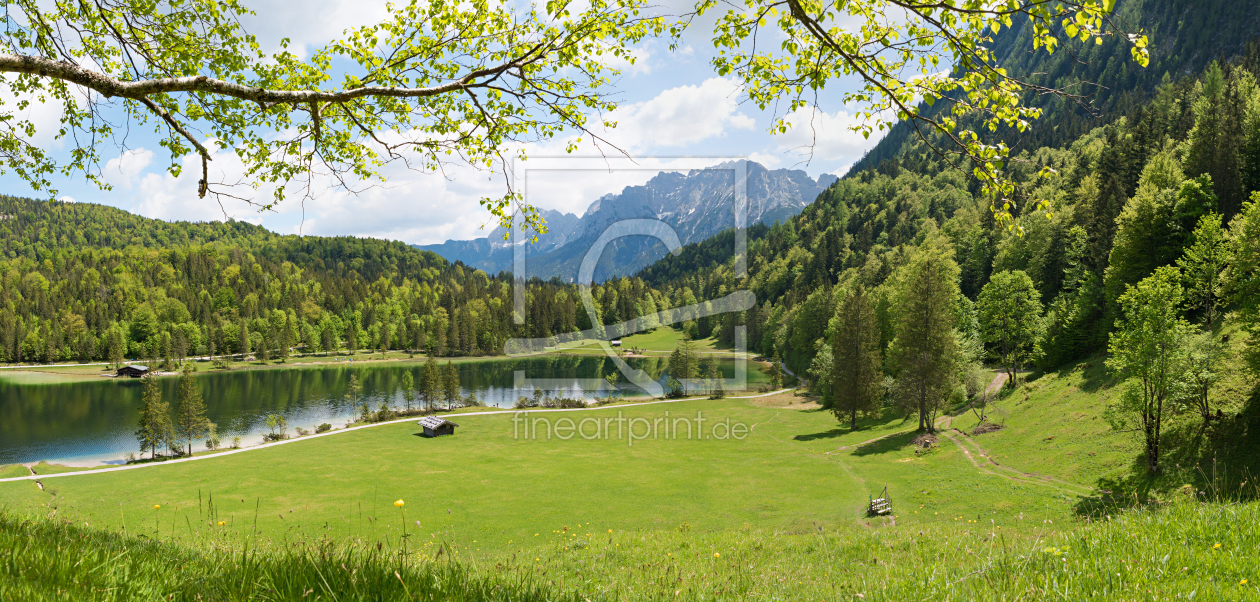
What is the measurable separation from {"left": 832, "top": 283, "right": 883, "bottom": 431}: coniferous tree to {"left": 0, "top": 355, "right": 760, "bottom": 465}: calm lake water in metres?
30.4

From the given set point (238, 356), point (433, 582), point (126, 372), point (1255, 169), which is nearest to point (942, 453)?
point (433, 582)

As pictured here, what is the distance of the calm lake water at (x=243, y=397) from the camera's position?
4428 cm

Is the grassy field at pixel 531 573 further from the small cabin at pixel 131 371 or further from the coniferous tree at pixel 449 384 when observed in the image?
the small cabin at pixel 131 371

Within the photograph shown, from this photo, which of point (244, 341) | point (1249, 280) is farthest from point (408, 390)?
point (244, 341)

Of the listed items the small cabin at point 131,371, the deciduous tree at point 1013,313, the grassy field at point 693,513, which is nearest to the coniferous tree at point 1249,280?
the grassy field at point 693,513

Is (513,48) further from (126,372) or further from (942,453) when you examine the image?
(126,372)

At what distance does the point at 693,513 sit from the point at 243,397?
72574 millimetres

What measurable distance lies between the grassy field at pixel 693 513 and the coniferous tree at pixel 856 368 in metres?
2.17

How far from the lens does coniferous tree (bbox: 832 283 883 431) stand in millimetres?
40750

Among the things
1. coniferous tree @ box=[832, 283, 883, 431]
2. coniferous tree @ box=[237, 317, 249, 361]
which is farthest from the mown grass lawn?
coniferous tree @ box=[237, 317, 249, 361]

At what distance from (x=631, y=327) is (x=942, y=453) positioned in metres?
75.6

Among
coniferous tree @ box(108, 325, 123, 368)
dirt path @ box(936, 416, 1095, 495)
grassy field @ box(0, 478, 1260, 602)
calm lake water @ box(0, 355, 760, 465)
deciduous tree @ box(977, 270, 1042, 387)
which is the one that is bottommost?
calm lake water @ box(0, 355, 760, 465)

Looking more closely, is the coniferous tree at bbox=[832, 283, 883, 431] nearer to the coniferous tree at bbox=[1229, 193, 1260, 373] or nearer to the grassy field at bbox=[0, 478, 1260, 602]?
the coniferous tree at bbox=[1229, 193, 1260, 373]

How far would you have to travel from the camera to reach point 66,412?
2299 inches
